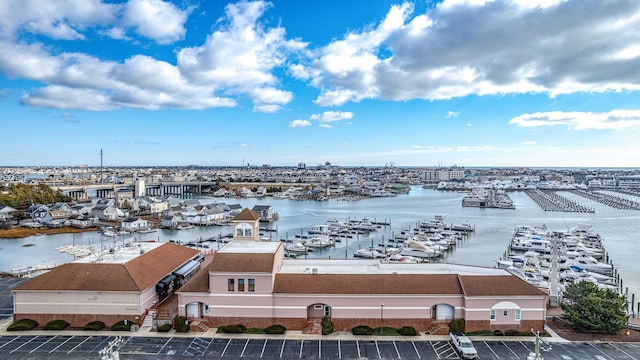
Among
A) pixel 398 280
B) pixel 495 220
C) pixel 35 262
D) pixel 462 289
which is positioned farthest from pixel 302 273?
pixel 495 220

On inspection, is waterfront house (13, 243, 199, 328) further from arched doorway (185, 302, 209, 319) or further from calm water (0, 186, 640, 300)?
calm water (0, 186, 640, 300)

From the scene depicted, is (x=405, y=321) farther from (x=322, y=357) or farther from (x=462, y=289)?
(x=322, y=357)

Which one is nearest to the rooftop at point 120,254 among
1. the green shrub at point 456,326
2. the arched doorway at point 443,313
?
the arched doorway at point 443,313

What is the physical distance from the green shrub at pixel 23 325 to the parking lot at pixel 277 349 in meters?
0.55

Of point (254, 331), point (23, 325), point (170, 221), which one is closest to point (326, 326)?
point (254, 331)

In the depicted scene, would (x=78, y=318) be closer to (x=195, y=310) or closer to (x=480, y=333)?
(x=195, y=310)

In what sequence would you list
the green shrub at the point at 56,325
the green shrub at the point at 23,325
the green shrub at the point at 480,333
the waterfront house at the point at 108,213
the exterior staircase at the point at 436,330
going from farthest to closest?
the waterfront house at the point at 108,213, the green shrub at the point at 56,325, the green shrub at the point at 23,325, the exterior staircase at the point at 436,330, the green shrub at the point at 480,333

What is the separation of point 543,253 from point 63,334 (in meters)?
39.2

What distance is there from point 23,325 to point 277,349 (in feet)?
35.0

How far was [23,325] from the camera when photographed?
16391 millimetres

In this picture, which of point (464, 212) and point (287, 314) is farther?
point (464, 212)

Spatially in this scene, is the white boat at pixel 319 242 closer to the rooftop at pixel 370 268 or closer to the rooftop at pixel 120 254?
the rooftop at pixel 120 254

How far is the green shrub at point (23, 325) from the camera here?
53.7ft

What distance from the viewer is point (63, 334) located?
16.2 metres
